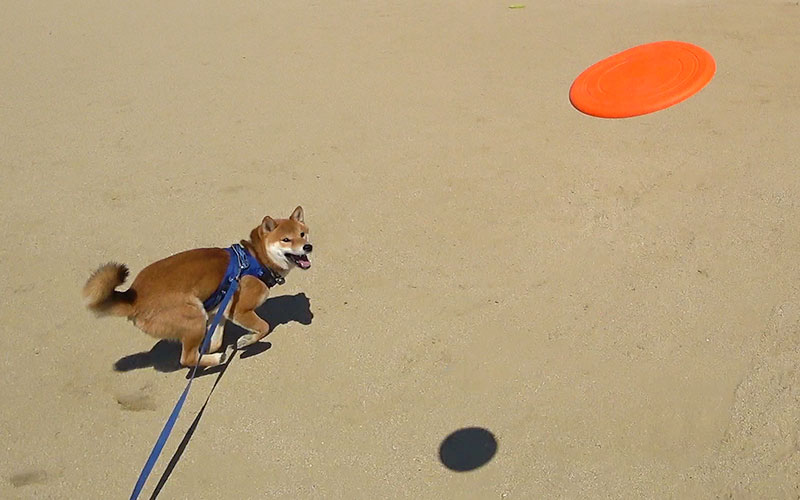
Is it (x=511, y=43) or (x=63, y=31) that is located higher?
(x=63, y=31)

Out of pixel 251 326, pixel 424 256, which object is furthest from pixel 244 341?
pixel 424 256

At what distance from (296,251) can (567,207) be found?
2.38 metres

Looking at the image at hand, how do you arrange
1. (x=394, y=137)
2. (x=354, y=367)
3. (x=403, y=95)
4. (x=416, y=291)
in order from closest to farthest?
(x=354, y=367)
(x=416, y=291)
(x=394, y=137)
(x=403, y=95)

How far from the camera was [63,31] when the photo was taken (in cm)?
1005

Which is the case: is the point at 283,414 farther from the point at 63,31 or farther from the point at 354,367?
the point at 63,31

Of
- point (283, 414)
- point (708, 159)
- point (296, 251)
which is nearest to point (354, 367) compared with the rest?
point (283, 414)

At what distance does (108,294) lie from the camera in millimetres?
4094

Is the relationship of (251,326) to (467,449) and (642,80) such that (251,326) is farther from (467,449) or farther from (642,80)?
(642,80)

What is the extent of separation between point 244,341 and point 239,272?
461 mm

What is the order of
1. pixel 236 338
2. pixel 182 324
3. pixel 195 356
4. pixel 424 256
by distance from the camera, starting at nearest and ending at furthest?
pixel 182 324, pixel 195 356, pixel 236 338, pixel 424 256

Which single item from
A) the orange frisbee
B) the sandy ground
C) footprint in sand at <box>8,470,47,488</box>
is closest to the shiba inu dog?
the sandy ground

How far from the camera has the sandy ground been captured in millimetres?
3963

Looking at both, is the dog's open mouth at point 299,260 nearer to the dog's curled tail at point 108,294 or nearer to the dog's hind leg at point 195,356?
the dog's hind leg at point 195,356

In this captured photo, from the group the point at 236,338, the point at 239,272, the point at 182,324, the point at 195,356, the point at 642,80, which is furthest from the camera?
the point at 642,80
